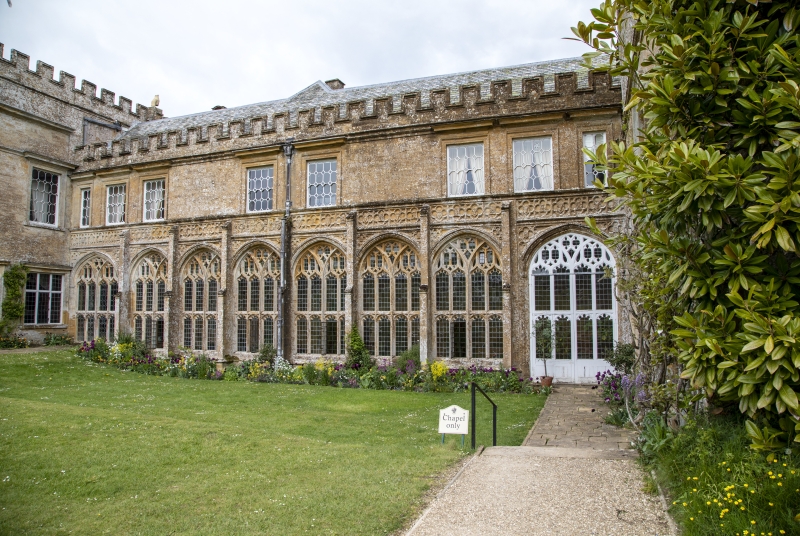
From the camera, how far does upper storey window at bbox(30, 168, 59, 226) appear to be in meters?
21.8

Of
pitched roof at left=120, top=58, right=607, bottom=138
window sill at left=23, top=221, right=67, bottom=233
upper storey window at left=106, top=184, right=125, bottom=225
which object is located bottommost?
window sill at left=23, top=221, right=67, bottom=233

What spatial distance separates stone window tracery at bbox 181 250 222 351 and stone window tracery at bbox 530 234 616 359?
11400mm

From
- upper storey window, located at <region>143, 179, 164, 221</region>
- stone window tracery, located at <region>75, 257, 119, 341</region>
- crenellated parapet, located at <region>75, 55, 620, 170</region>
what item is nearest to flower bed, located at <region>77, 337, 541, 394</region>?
stone window tracery, located at <region>75, 257, 119, 341</region>

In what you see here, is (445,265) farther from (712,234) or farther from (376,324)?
(712,234)

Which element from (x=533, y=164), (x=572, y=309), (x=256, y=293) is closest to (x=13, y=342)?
(x=256, y=293)

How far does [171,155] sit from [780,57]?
2041cm

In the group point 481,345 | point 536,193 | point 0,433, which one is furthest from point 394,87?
point 0,433

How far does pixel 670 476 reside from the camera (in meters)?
5.71

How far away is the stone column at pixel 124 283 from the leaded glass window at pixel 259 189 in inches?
222

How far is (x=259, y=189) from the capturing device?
64.6 feet

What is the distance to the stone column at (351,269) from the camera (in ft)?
57.5

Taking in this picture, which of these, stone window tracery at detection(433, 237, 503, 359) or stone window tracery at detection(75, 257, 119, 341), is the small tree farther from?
stone window tracery at detection(75, 257, 119, 341)

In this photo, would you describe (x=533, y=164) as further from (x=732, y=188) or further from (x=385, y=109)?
(x=732, y=188)

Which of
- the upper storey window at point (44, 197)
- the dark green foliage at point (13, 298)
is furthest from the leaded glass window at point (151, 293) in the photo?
the upper storey window at point (44, 197)
